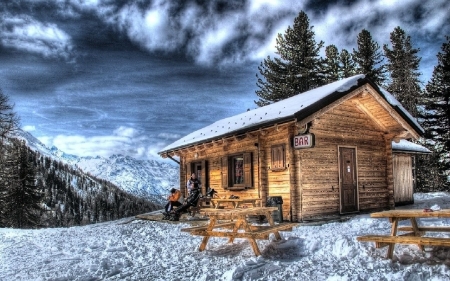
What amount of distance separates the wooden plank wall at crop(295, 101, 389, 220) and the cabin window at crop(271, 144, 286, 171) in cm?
60

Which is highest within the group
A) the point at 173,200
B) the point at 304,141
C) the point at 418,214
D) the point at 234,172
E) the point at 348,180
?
the point at 304,141

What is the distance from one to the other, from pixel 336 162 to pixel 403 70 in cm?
2382

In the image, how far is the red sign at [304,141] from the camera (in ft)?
38.1

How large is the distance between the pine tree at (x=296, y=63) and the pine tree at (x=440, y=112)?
9063 mm

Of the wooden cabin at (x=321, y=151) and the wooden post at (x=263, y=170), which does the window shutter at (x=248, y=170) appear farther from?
the wooden post at (x=263, y=170)

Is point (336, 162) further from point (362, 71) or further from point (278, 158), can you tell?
point (362, 71)

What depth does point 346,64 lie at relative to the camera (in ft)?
115

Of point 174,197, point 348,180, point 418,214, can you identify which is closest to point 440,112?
point 348,180

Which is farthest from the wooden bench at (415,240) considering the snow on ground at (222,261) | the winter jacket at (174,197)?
the winter jacket at (174,197)

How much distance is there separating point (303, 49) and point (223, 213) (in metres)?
29.2

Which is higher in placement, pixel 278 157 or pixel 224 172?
pixel 278 157

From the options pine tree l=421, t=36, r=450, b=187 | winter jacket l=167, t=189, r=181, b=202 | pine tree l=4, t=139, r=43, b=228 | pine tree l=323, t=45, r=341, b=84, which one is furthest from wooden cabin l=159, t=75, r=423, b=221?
pine tree l=4, t=139, r=43, b=228

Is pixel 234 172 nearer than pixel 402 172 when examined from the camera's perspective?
Yes

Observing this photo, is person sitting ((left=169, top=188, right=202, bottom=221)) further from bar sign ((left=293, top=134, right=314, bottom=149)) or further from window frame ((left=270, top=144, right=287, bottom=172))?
bar sign ((left=293, top=134, right=314, bottom=149))
